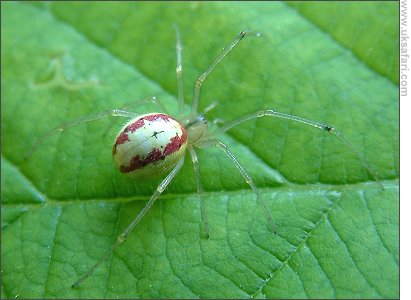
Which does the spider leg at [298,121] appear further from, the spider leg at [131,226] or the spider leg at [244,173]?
the spider leg at [131,226]

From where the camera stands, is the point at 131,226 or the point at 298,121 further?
the point at 298,121

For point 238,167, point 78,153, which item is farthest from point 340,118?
point 78,153

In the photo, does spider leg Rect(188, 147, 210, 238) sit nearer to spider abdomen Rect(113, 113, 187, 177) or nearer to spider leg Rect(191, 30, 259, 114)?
spider abdomen Rect(113, 113, 187, 177)

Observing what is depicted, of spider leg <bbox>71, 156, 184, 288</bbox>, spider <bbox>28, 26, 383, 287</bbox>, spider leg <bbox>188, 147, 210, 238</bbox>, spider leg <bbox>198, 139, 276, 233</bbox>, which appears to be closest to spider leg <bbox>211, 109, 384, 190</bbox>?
spider <bbox>28, 26, 383, 287</bbox>

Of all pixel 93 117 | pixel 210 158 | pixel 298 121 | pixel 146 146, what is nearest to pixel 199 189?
pixel 210 158

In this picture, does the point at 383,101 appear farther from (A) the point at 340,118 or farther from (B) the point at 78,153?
(B) the point at 78,153

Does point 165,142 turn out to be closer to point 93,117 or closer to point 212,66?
point 93,117

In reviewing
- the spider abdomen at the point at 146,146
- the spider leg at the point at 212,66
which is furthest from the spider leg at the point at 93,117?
→ the spider leg at the point at 212,66
